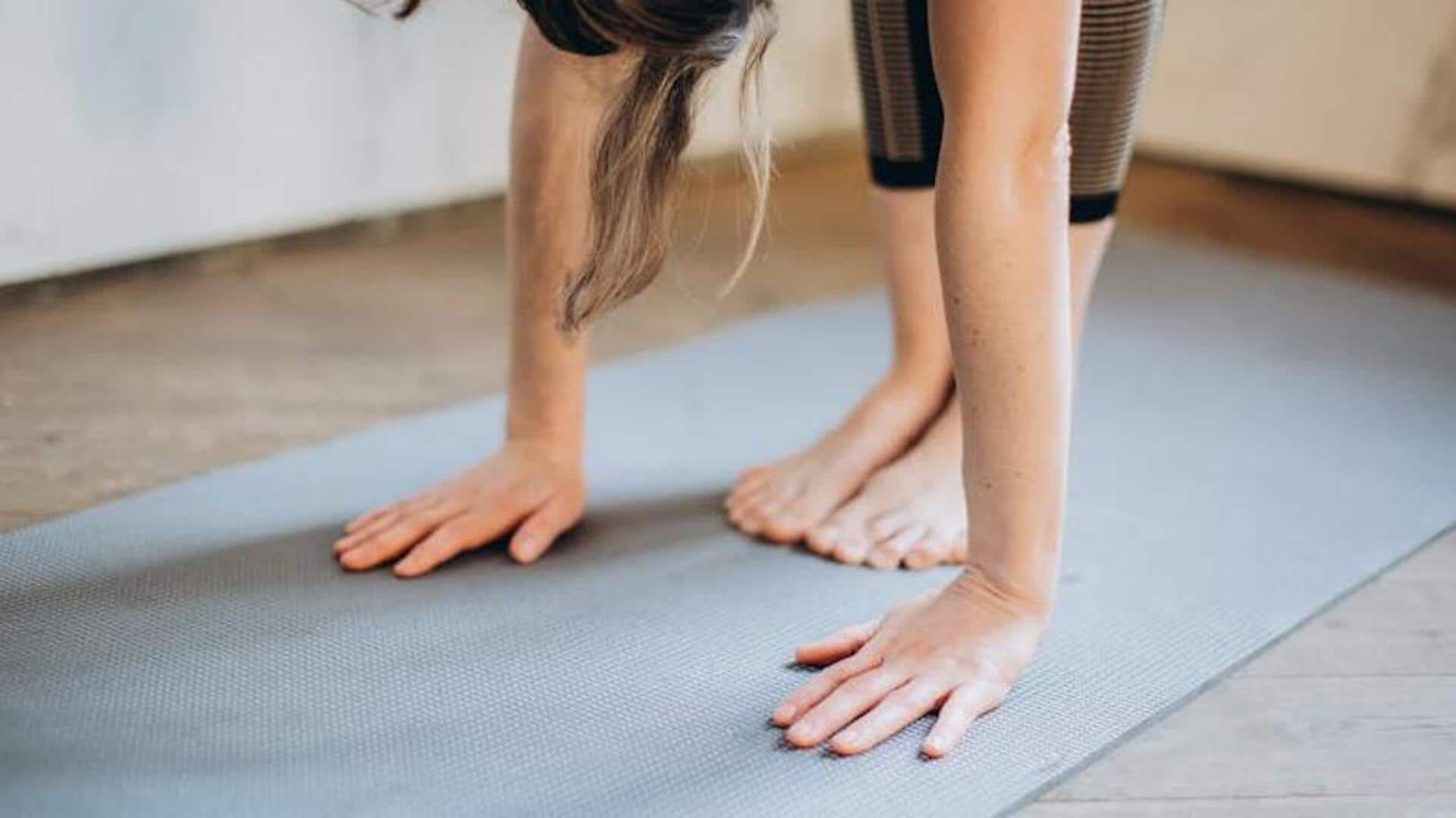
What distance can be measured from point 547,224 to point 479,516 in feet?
0.72

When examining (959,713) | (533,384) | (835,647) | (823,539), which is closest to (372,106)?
(533,384)

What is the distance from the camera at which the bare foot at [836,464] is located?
4.01 ft

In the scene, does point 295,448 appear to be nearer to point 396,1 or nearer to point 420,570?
point 420,570

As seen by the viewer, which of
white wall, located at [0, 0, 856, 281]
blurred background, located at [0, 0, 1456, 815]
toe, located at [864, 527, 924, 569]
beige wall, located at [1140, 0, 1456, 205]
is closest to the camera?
blurred background, located at [0, 0, 1456, 815]

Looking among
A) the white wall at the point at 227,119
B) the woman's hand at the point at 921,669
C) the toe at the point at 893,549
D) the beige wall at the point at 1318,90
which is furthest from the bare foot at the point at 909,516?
the beige wall at the point at 1318,90

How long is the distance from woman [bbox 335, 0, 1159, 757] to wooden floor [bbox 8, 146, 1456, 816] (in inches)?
5.5

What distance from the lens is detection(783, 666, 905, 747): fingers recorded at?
0.92m

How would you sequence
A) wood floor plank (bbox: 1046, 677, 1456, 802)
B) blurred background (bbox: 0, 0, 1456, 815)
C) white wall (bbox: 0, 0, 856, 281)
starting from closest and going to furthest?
wood floor plank (bbox: 1046, 677, 1456, 802) < blurred background (bbox: 0, 0, 1456, 815) < white wall (bbox: 0, 0, 856, 281)

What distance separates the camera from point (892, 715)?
94cm

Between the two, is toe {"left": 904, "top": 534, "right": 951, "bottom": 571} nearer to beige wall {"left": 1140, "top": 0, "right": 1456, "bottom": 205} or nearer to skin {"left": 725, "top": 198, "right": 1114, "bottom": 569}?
skin {"left": 725, "top": 198, "right": 1114, "bottom": 569}

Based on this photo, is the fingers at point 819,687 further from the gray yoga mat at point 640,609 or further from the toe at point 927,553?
the toe at point 927,553

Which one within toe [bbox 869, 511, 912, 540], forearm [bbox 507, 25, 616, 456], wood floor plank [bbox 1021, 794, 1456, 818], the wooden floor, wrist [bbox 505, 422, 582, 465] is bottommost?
the wooden floor

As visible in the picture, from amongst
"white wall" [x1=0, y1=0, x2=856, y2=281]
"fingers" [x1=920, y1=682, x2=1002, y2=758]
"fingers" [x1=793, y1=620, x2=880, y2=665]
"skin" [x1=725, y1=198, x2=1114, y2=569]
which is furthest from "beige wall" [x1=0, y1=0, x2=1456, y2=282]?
"fingers" [x1=920, y1=682, x2=1002, y2=758]

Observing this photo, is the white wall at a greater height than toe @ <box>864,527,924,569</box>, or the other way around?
the white wall
